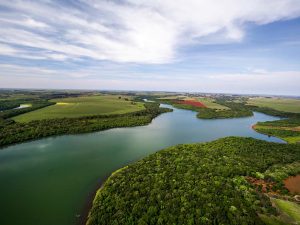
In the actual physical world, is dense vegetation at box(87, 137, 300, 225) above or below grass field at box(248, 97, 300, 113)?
above

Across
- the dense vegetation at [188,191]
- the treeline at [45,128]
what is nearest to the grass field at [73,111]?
the treeline at [45,128]

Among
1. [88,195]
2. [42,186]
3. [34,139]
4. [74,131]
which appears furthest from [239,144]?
[34,139]

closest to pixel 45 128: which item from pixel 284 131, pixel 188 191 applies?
pixel 188 191

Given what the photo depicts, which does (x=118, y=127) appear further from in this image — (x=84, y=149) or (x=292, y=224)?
(x=292, y=224)

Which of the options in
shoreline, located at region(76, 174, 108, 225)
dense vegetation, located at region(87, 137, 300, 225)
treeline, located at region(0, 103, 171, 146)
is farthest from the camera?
treeline, located at region(0, 103, 171, 146)

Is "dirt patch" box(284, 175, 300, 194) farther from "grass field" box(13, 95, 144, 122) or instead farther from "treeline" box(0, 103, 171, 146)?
"grass field" box(13, 95, 144, 122)

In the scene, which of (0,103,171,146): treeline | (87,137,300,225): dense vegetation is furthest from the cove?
(87,137,300,225): dense vegetation

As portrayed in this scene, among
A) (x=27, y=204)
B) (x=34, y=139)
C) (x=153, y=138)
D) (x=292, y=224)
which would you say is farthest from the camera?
(x=153, y=138)

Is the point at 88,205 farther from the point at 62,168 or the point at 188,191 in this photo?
the point at 62,168
